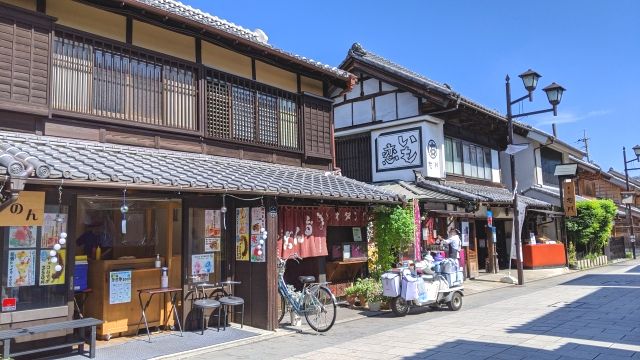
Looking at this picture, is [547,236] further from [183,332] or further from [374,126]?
[183,332]

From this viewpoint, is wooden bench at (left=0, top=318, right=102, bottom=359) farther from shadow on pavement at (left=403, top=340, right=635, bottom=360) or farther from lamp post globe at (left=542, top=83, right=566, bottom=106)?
lamp post globe at (left=542, top=83, right=566, bottom=106)

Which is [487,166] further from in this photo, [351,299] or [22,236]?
[22,236]

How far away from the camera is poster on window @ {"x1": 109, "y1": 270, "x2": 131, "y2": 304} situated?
9.10 meters

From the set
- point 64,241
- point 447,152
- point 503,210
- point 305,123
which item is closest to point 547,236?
point 503,210

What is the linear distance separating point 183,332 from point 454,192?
1069 centimetres

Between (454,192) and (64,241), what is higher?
(454,192)

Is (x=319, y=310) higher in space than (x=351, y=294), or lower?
higher

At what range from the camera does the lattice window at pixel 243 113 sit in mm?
11891

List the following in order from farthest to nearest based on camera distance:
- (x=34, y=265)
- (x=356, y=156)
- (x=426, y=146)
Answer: (x=356, y=156)
(x=426, y=146)
(x=34, y=265)

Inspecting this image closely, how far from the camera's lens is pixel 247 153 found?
1212 centimetres

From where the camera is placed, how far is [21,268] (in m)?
7.59

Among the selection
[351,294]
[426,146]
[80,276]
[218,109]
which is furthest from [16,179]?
[426,146]

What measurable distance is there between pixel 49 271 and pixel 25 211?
1.23 metres

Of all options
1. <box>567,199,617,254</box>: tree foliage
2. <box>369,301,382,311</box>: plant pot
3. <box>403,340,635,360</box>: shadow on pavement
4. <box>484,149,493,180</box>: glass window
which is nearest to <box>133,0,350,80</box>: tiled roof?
<box>369,301,382,311</box>: plant pot
